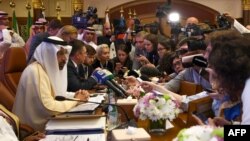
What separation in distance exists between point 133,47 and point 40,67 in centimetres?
316

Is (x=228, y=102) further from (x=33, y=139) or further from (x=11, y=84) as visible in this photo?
(x=11, y=84)

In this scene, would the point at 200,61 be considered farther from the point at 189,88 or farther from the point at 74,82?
the point at 74,82

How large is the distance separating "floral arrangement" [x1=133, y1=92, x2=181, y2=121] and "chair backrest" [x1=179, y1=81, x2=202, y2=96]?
543 millimetres

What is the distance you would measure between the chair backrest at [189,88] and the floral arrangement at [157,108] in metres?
0.54

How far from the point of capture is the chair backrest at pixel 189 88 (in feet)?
8.13

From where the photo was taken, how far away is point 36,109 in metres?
2.51

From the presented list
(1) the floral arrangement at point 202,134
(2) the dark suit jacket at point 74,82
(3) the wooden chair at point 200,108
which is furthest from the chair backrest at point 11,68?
(1) the floral arrangement at point 202,134

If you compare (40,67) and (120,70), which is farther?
(120,70)

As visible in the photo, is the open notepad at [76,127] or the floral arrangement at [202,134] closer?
the floral arrangement at [202,134]

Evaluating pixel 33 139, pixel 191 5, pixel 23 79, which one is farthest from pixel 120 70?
pixel 191 5

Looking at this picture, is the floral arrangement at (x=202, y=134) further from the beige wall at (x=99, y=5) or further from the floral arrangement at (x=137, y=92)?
the beige wall at (x=99, y=5)

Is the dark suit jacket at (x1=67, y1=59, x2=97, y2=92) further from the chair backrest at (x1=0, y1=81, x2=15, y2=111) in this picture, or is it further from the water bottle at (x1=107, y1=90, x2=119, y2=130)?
the water bottle at (x1=107, y1=90, x2=119, y2=130)

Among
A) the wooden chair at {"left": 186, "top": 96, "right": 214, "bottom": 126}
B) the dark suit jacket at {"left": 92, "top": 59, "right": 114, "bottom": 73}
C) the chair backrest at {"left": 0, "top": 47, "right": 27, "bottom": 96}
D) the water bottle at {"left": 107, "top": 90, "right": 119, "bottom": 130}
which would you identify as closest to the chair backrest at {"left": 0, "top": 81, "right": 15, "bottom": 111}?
the chair backrest at {"left": 0, "top": 47, "right": 27, "bottom": 96}

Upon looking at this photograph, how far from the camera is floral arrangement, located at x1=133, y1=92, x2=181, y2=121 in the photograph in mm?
1922
